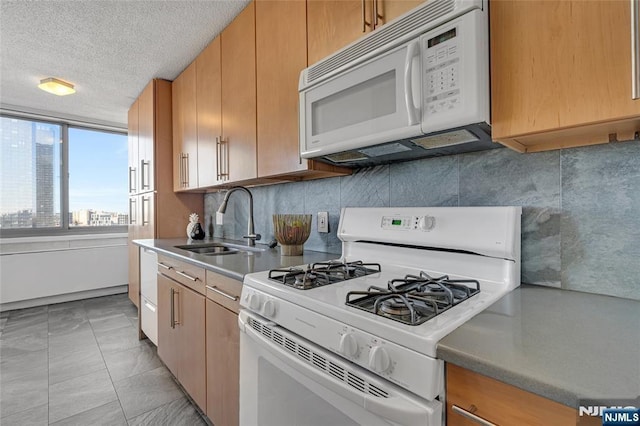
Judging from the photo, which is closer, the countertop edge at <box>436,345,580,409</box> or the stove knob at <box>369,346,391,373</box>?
the countertop edge at <box>436,345,580,409</box>

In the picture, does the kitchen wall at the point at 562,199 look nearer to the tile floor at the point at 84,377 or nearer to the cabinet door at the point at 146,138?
the tile floor at the point at 84,377

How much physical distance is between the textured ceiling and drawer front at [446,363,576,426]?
2233 millimetres

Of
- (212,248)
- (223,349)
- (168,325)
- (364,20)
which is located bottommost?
(168,325)

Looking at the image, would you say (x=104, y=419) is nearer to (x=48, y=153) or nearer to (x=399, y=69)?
(x=399, y=69)

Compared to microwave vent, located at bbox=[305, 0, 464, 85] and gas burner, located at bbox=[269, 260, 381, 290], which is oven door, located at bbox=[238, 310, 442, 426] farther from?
microwave vent, located at bbox=[305, 0, 464, 85]

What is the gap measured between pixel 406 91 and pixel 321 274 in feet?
2.24

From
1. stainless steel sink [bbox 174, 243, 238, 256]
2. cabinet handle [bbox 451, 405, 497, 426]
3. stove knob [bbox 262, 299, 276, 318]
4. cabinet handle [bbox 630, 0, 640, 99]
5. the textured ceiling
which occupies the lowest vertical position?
cabinet handle [bbox 451, 405, 497, 426]

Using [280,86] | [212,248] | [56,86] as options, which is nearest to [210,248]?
[212,248]

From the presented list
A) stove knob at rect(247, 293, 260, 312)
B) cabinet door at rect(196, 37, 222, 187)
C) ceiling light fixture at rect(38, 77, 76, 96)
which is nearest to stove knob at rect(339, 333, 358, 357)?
stove knob at rect(247, 293, 260, 312)

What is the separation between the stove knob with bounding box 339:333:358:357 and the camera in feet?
2.36

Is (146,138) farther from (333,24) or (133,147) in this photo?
(333,24)

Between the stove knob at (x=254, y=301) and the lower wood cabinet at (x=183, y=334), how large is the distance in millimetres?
585

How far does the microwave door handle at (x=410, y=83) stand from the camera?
3.18ft

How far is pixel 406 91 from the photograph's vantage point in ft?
3.24
